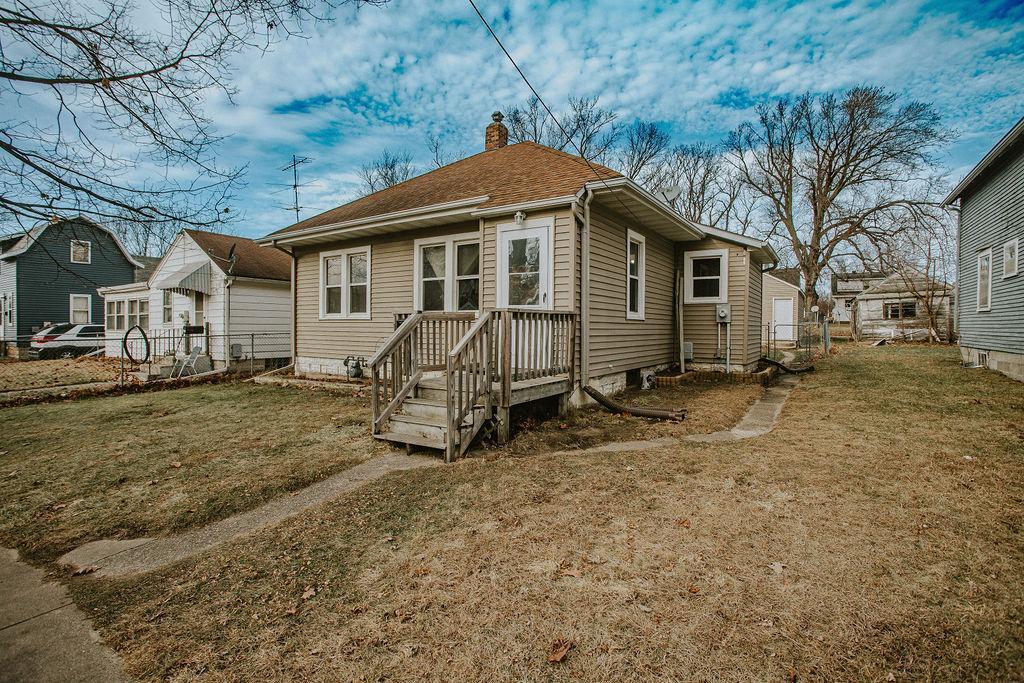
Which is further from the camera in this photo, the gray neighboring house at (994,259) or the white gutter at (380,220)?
the gray neighboring house at (994,259)

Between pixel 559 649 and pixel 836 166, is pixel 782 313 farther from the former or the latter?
pixel 559 649

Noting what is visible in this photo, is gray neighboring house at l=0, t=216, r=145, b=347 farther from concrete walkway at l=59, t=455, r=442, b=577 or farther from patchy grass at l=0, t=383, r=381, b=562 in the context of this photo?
concrete walkway at l=59, t=455, r=442, b=577

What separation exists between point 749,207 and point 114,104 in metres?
33.7

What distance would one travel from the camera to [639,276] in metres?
9.70

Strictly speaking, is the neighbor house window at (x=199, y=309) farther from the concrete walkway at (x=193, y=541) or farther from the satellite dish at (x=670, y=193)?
the satellite dish at (x=670, y=193)

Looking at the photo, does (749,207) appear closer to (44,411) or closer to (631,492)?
(631,492)

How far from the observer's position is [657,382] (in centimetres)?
1016

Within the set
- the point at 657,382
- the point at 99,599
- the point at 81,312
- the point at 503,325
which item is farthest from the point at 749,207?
the point at 81,312

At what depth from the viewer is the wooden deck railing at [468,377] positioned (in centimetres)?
505

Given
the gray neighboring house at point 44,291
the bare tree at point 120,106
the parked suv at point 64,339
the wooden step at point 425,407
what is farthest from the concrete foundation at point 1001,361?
the gray neighboring house at point 44,291

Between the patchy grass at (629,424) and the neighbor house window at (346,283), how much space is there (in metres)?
Result: 5.72

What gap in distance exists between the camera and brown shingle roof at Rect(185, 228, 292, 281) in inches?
579

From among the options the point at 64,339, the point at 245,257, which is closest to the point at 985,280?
the point at 245,257

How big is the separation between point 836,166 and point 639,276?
24592mm
